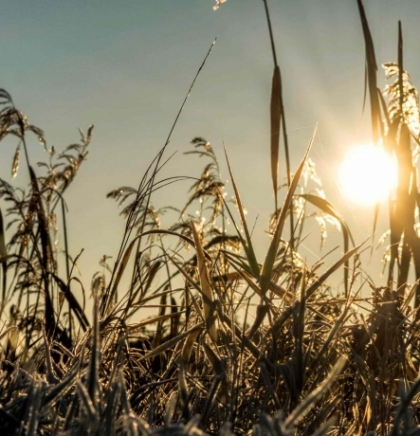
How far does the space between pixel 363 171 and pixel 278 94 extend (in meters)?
0.44

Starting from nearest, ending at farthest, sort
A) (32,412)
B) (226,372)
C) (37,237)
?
(32,412)
(226,372)
(37,237)

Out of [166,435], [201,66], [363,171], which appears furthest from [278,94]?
[166,435]

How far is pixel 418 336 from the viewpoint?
1.28 m

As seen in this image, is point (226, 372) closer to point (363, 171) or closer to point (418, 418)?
point (418, 418)

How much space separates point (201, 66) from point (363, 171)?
709mm

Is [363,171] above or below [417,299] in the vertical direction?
above

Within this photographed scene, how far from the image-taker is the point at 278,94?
5.57 feet

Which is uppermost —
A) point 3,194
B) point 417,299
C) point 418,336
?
point 3,194

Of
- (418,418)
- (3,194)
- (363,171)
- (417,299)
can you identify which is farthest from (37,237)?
(418,418)

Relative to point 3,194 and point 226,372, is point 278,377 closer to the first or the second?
point 226,372

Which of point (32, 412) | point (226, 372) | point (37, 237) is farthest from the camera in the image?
point (37, 237)

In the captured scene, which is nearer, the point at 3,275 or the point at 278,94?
the point at 278,94

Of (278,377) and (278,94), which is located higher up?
(278,94)

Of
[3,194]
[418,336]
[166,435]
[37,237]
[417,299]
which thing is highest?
[3,194]
